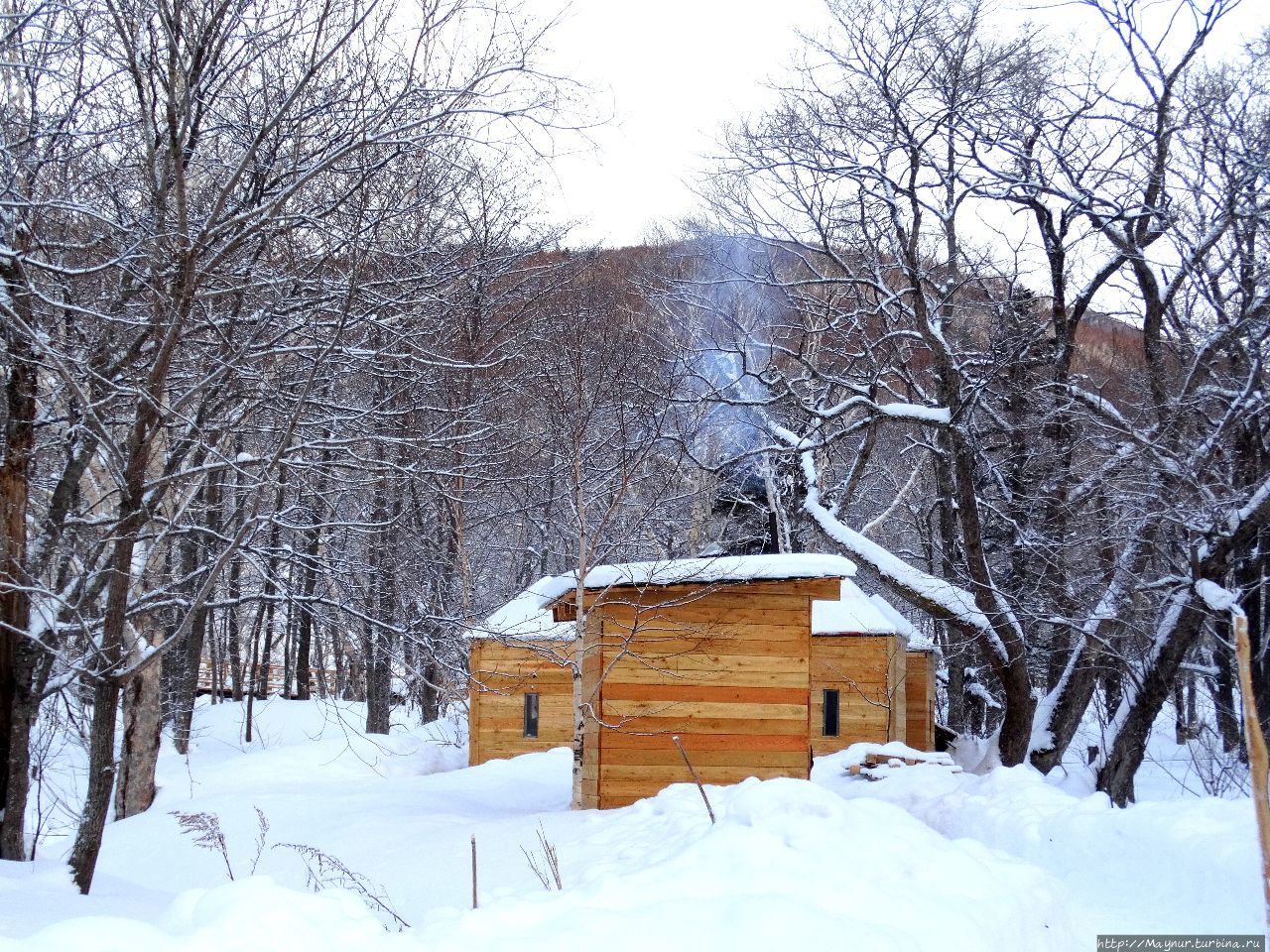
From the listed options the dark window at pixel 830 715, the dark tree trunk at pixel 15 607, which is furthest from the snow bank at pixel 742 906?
the dark window at pixel 830 715

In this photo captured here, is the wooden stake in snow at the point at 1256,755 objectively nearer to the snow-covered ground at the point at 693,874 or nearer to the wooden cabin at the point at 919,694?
the snow-covered ground at the point at 693,874

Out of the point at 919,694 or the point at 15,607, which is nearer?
the point at 15,607

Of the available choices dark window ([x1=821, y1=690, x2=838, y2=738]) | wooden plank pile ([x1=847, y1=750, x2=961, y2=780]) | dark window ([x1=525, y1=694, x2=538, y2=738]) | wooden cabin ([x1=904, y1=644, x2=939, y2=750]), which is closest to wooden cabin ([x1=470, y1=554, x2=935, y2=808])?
wooden plank pile ([x1=847, y1=750, x2=961, y2=780])

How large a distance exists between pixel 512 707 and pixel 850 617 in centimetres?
676

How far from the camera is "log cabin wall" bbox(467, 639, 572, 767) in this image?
Result: 19625 mm

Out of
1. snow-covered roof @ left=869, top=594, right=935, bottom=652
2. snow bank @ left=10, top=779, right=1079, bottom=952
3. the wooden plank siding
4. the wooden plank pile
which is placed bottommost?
the wooden plank siding

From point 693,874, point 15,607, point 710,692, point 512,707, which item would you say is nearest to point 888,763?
point 710,692

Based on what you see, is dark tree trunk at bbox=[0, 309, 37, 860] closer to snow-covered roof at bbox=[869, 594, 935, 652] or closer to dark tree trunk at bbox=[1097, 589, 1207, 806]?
dark tree trunk at bbox=[1097, 589, 1207, 806]

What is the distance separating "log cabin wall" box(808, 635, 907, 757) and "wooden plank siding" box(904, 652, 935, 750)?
2932 millimetres

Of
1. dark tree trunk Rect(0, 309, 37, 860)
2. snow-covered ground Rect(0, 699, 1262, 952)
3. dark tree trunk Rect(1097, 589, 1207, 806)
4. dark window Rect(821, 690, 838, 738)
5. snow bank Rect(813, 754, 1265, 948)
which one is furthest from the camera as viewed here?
dark window Rect(821, 690, 838, 738)

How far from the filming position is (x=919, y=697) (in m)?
23.7

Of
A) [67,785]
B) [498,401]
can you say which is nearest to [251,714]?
[67,785]

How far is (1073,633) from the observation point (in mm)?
14625

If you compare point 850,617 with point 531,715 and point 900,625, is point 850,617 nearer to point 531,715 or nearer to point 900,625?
point 900,625
